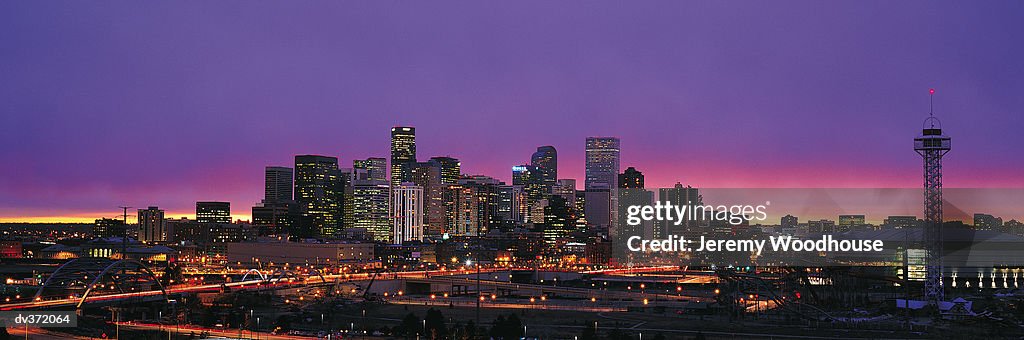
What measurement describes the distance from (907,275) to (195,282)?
247 feet

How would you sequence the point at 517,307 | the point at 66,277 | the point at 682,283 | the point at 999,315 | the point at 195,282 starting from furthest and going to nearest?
the point at 682,283 → the point at 195,282 → the point at 66,277 → the point at 517,307 → the point at 999,315

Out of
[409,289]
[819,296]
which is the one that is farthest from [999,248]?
[409,289]

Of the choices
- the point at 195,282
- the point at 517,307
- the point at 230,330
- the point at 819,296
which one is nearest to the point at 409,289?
the point at 195,282

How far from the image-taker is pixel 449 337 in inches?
2095

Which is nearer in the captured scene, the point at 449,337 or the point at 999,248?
the point at 449,337

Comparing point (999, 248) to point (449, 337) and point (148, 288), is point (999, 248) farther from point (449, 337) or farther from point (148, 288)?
point (148, 288)

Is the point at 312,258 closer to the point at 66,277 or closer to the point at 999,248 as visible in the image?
the point at 66,277

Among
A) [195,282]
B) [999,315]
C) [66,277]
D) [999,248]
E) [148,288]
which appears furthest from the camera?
[195,282]

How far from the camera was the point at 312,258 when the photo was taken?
168 metres

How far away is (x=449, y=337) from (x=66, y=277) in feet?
141

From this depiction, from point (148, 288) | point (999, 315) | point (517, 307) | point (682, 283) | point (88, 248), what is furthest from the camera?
point (88, 248)

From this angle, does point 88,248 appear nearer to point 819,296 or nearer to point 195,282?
point 195,282

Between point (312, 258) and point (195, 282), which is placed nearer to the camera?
point (195, 282)

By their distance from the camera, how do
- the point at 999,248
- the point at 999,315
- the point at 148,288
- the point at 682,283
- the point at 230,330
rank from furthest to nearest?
1. the point at 682,283
2. the point at 999,248
3. the point at 148,288
4. the point at 999,315
5. the point at 230,330
